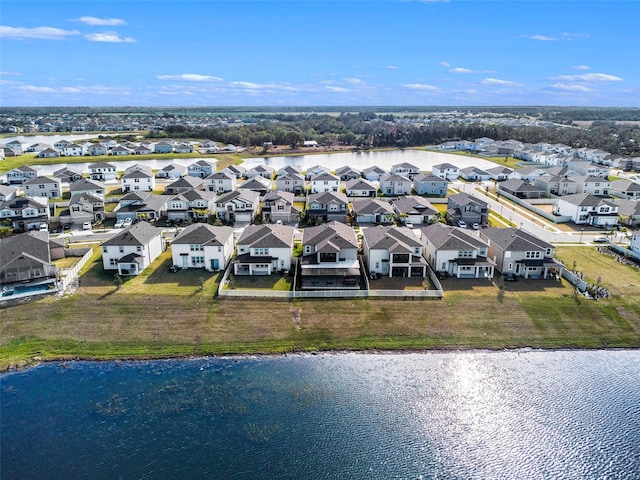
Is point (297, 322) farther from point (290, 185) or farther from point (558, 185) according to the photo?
point (558, 185)

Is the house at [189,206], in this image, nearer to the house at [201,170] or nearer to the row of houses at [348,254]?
the row of houses at [348,254]

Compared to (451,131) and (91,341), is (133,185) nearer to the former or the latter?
(91,341)

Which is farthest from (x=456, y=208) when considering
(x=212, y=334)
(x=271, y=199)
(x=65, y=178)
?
(x=65, y=178)

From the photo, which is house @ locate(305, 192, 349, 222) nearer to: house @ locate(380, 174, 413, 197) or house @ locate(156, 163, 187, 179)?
house @ locate(380, 174, 413, 197)

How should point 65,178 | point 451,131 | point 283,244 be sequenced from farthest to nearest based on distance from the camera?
point 451,131, point 65,178, point 283,244

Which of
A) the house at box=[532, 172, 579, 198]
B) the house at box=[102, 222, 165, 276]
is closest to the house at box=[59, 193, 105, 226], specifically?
the house at box=[102, 222, 165, 276]

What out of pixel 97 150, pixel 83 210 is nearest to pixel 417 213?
pixel 83 210
